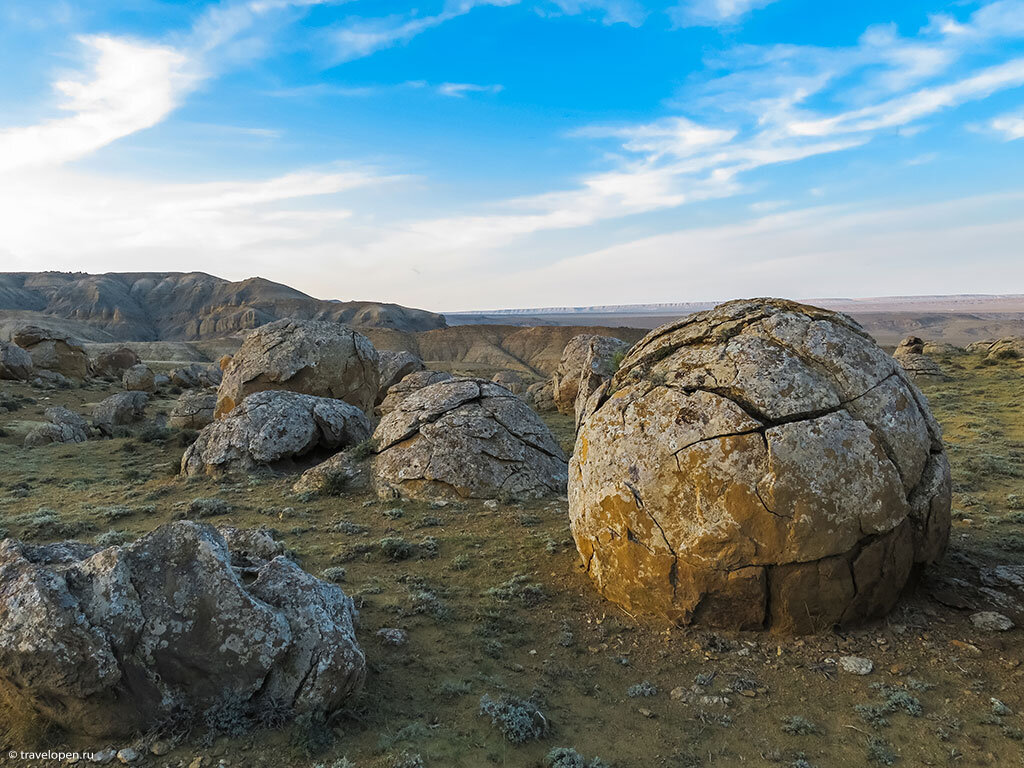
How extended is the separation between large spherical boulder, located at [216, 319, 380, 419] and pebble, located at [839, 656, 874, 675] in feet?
49.7

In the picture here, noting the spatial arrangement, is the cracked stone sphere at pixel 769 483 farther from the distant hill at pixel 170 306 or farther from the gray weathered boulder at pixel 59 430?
the distant hill at pixel 170 306

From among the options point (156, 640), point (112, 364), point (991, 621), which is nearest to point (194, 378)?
point (112, 364)

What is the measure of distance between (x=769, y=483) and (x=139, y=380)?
34102 mm

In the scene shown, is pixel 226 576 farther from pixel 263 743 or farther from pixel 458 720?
pixel 458 720

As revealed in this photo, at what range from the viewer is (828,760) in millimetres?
4391

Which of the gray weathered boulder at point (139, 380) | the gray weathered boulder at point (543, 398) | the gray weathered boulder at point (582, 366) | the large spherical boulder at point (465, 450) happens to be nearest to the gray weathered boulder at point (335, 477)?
the large spherical boulder at point (465, 450)

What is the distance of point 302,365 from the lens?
57.2ft

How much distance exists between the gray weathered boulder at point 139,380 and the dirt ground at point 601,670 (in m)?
24.4

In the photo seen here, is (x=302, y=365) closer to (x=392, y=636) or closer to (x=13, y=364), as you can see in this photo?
(x=392, y=636)

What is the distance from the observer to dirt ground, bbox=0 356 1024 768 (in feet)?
14.3

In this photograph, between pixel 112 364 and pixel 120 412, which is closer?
pixel 120 412

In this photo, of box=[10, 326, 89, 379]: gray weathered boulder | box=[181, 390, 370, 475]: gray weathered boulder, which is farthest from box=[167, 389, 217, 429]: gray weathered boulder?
box=[10, 326, 89, 379]: gray weathered boulder

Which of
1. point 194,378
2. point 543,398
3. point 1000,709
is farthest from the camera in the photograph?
point 194,378

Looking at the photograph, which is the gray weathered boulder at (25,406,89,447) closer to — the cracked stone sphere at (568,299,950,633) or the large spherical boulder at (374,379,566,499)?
the large spherical boulder at (374,379,566,499)
